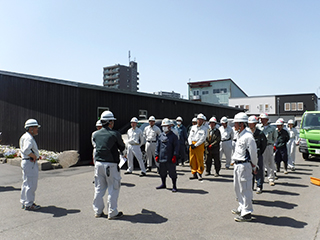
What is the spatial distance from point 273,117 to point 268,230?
189 ft

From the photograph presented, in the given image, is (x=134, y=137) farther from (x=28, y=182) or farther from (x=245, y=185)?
(x=245, y=185)

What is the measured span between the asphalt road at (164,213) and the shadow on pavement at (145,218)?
0.02 metres

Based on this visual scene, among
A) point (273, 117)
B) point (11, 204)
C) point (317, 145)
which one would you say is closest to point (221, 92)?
point (273, 117)

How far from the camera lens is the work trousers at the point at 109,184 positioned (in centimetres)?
524

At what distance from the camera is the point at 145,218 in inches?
208

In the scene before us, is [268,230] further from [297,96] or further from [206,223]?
[297,96]

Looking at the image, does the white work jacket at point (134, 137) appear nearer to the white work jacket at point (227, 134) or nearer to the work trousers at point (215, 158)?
the work trousers at point (215, 158)

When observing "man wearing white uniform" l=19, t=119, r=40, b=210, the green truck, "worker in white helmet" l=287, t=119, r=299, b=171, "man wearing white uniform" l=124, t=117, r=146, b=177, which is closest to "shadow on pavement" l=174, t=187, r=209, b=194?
"man wearing white uniform" l=124, t=117, r=146, b=177

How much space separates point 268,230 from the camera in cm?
464

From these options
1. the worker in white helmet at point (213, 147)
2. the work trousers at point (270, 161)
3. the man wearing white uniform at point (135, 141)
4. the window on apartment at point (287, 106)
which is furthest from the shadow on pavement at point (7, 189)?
the window on apartment at point (287, 106)

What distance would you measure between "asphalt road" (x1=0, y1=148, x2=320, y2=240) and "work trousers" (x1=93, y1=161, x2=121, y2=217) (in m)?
0.25

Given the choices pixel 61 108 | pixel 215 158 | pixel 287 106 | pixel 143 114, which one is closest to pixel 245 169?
pixel 215 158

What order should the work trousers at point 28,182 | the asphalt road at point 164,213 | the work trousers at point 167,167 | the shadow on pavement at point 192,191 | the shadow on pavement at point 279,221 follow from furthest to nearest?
the work trousers at point 167,167 < the shadow on pavement at point 192,191 < the work trousers at point 28,182 < the shadow on pavement at point 279,221 < the asphalt road at point 164,213

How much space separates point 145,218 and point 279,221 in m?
2.56
